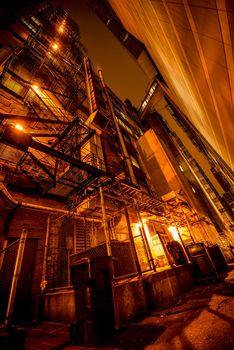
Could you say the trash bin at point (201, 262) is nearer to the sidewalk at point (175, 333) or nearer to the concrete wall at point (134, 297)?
the concrete wall at point (134, 297)

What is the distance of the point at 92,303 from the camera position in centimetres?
360

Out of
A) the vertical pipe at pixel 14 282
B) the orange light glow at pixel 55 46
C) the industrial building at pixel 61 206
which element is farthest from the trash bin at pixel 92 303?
the orange light glow at pixel 55 46

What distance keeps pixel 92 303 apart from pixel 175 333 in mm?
1918

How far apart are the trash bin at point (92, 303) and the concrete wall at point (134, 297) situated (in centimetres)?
34

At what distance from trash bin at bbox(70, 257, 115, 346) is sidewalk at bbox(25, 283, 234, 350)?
22 centimetres

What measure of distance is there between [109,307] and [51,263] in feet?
15.9

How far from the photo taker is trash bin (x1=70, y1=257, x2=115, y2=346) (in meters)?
3.46

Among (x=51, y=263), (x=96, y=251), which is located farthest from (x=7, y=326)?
(x=51, y=263)

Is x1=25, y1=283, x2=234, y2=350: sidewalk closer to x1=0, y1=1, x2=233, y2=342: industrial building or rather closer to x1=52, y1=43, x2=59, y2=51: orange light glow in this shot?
x1=0, y1=1, x2=233, y2=342: industrial building

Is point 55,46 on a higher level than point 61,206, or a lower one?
higher

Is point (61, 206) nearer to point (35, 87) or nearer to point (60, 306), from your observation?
point (60, 306)

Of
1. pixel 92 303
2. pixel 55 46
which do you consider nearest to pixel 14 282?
pixel 92 303

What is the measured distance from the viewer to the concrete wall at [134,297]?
14.3 ft

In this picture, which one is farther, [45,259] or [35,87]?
[35,87]
